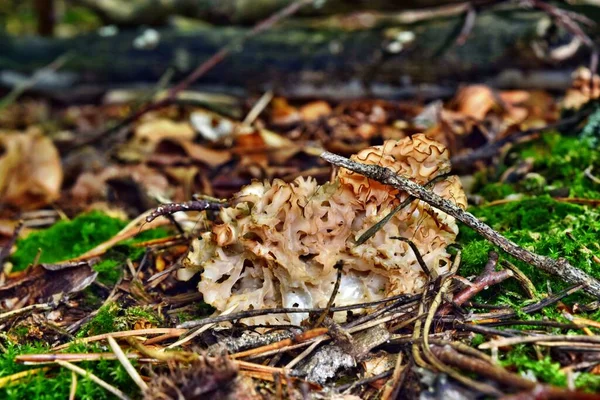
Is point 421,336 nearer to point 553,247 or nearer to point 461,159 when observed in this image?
point 553,247

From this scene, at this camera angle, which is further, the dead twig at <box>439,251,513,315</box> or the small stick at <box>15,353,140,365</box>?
the dead twig at <box>439,251,513,315</box>

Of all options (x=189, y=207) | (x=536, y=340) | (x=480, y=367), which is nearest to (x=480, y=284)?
(x=536, y=340)

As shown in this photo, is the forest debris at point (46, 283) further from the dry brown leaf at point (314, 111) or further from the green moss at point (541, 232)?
the dry brown leaf at point (314, 111)

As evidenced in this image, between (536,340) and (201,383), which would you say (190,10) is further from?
(536,340)

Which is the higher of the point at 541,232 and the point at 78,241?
the point at 541,232

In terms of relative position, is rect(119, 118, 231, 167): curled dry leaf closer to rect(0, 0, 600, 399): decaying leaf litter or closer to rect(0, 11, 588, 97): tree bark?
rect(0, 11, 588, 97): tree bark

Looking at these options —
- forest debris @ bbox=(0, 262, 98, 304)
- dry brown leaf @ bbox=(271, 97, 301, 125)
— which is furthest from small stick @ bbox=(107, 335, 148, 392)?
dry brown leaf @ bbox=(271, 97, 301, 125)

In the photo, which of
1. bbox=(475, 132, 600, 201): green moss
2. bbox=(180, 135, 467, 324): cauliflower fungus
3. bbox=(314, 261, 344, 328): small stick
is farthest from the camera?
bbox=(475, 132, 600, 201): green moss
